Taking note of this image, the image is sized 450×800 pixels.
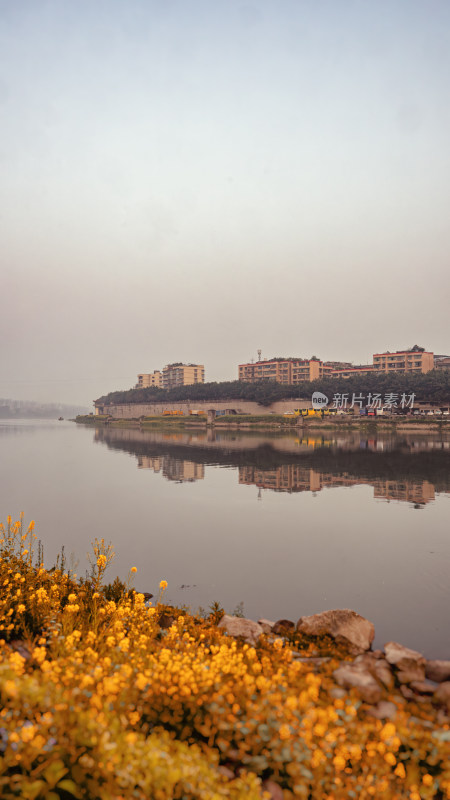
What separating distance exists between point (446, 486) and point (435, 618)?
1931cm

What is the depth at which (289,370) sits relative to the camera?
172 meters

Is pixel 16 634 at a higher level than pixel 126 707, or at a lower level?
lower

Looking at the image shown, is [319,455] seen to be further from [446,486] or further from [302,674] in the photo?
[302,674]

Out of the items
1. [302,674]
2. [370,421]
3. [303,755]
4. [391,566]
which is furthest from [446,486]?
[370,421]

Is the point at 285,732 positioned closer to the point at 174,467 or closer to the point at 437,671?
the point at 437,671

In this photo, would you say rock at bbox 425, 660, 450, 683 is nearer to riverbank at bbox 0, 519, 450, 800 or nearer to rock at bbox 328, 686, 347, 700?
riverbank at bbox 0, 519, 450, 800

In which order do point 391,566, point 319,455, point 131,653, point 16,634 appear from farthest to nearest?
point 319,455
point 391,566
point 16,634
point 131,653

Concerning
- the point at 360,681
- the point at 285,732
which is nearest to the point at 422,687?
the point at 360,681

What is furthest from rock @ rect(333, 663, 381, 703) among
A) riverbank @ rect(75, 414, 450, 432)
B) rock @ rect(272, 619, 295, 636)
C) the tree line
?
the tree line

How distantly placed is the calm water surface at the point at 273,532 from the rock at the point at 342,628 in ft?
2.93

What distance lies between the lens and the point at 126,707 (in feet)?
14.9

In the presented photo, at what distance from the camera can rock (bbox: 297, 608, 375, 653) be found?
26.7ft

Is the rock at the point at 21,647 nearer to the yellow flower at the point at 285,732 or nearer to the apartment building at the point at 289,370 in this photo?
the yellow flower at the point at 285,732

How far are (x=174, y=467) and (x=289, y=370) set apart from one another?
455ft
